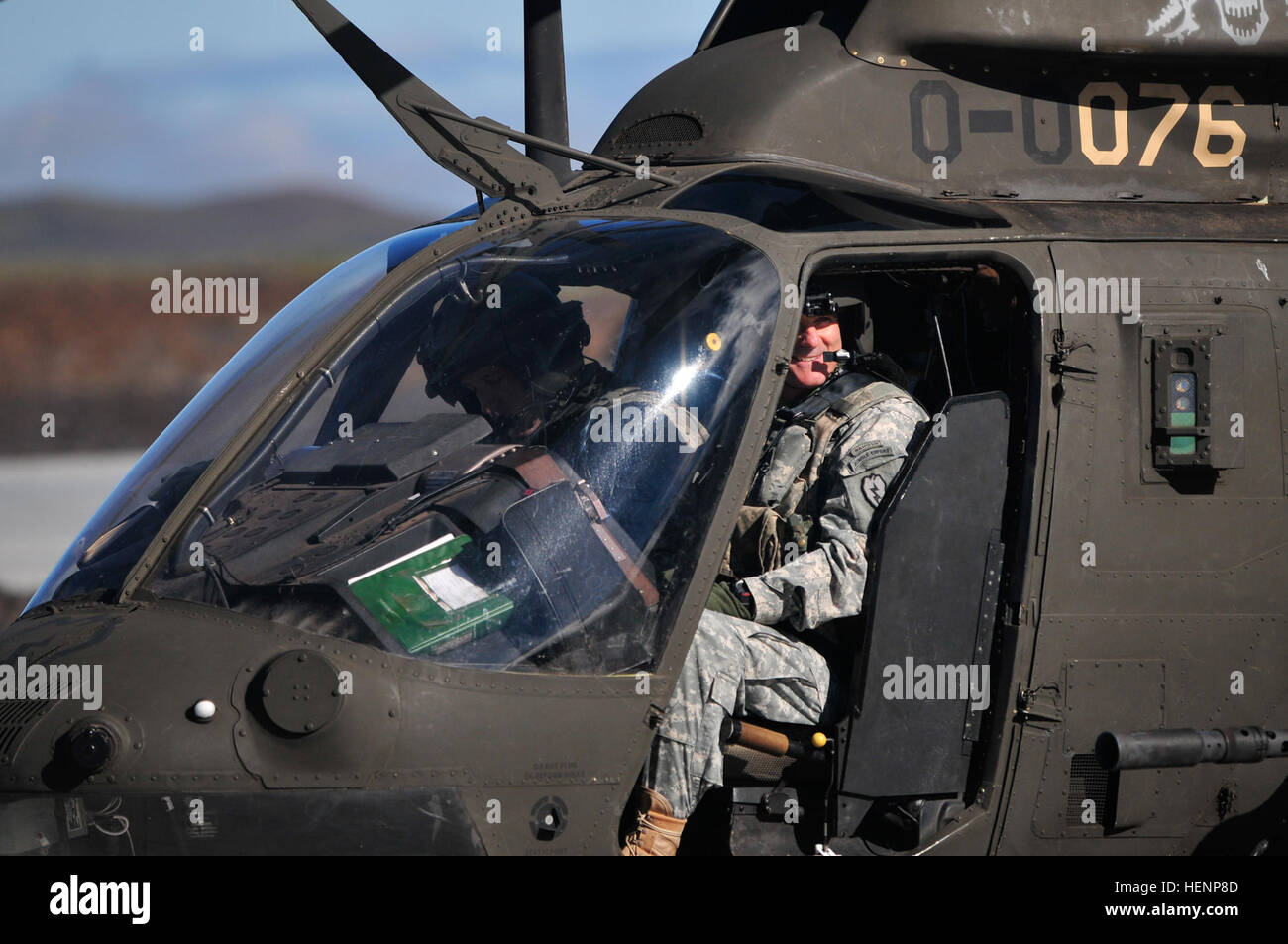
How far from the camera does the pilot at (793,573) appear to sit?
3.37m

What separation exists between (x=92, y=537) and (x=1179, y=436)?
2.77 metres

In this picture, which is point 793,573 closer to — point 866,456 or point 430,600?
point 866,456

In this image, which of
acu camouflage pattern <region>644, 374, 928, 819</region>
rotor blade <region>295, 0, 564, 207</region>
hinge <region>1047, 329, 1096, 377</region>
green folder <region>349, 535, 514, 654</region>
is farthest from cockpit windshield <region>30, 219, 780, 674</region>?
hinge <region>1047, 329, 1096, 377</region>

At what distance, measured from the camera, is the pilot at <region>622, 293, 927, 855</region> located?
3369 millimetres

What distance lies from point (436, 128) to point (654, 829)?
185 cm

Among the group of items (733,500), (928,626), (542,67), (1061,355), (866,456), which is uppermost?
(542,67)

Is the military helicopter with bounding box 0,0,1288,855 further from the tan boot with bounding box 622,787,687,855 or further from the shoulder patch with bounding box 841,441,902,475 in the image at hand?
the tan boot with bounding box 622,787,687,855

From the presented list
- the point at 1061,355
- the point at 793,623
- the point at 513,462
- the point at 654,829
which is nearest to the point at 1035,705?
the point at 793,623

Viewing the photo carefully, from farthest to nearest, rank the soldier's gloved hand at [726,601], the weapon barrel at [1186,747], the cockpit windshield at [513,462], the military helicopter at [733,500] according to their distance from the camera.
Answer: the soldier's gloved hand at [726,601] < the weapon barrel at [1186,747] < the cockpit windshield at [513,462] < the military helicopter at [733,500]

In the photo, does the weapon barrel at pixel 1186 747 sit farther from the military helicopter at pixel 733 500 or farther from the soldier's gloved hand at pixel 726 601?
the soldier's gloved hand at pixel 726 601

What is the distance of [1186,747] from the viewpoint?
3361 millimetres

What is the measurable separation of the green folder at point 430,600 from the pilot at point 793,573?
539 millimetres

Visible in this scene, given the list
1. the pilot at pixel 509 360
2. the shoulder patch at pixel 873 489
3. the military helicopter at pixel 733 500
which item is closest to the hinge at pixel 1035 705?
the military helicopter at pixel 733 500

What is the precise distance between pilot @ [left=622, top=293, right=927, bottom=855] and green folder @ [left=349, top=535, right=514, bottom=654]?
54 cm
